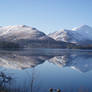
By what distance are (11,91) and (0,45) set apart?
7240 centimetres

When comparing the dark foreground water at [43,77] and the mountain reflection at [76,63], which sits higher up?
the dark foreground water at [43,77]

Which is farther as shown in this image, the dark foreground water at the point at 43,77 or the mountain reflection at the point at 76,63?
the mountain reflection at the point at 76,63

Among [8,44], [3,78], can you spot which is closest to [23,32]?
[8,44]

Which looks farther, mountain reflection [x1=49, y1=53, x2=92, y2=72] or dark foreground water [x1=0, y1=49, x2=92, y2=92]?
mountain reflection [x1=49, y1=53, x2=92, y2=72]

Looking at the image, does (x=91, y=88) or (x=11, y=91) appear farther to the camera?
(x=91, y=88)

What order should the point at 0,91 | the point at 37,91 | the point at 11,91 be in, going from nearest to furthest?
the point at 0,91 → the point at 11,91 → the point at 37,91

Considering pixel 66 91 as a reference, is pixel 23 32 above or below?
above

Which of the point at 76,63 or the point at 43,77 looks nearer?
the point at 43,77

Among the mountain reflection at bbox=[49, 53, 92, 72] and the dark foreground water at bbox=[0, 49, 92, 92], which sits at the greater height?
the dark foreground water at bbox=[0, 49, 92, 92]

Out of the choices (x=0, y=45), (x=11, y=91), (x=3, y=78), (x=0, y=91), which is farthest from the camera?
(x=0, y=45)

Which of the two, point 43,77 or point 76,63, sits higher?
point 43,77

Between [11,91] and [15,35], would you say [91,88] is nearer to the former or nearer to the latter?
[11,91]

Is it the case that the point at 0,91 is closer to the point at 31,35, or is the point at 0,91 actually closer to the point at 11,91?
the point at 11,91

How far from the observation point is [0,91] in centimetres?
725
